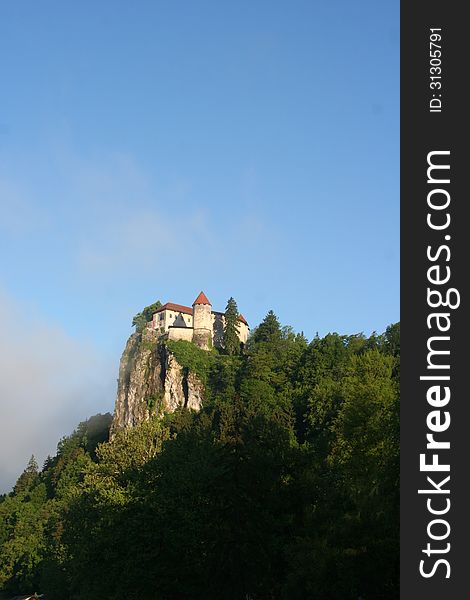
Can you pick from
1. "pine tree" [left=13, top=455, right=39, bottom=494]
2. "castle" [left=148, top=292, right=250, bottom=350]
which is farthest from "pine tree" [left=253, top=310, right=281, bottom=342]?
"pine tree" [left=13, top=455, right=39, bottom=494]

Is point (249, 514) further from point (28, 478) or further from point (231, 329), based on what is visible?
point (28, 478)

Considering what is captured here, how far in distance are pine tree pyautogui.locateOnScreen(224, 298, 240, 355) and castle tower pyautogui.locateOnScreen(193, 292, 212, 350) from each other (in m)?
3.78

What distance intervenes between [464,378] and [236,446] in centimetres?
2320

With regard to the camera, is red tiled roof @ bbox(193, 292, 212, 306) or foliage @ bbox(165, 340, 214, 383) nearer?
foliage @ bbox(165, 340, 214, 383)

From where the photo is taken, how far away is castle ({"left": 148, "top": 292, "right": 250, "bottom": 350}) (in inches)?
5787

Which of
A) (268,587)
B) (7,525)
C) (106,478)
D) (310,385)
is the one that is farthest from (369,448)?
(7,525)

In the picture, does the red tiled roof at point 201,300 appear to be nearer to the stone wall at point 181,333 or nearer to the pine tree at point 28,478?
the stone wall at point 181,333

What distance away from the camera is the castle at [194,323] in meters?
147

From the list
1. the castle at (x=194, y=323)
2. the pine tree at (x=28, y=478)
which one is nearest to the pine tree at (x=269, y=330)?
the castle at (x=194, y=323)

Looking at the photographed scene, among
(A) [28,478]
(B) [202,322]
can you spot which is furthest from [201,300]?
(A) [28,478]

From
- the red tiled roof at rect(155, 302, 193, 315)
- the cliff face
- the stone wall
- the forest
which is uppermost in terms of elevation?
the red tiled roof at rect(155, 302, 193, 315)

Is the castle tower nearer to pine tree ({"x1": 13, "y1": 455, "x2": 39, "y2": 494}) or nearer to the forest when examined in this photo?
pine tree ({"x1": 13, "y1": 455, "x2": 39, "y2": 494})

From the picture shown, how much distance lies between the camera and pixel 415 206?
18672mm

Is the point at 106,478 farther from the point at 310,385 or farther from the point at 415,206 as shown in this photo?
the point at 310,385
